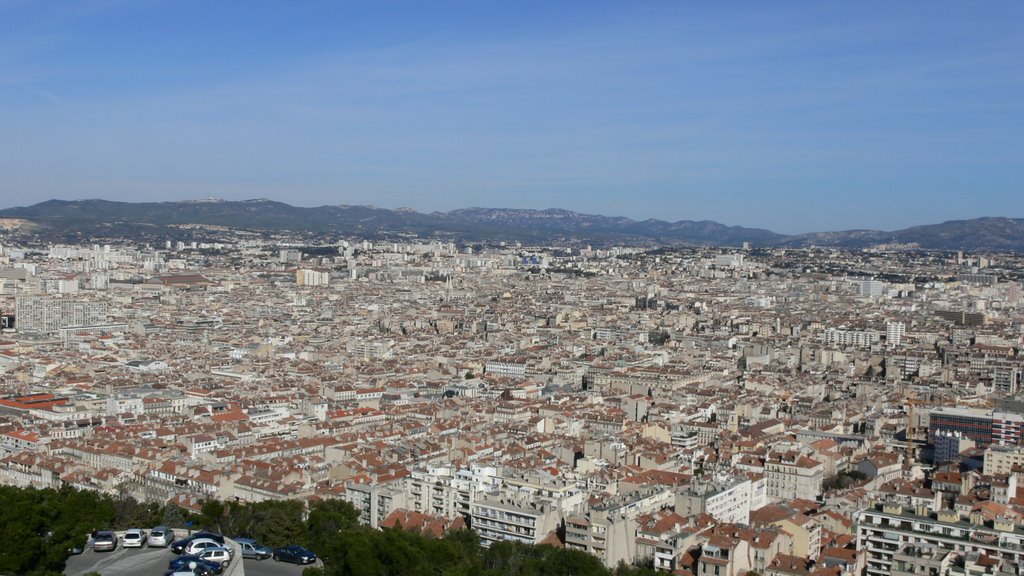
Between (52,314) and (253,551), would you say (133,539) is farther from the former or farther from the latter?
(52,314)

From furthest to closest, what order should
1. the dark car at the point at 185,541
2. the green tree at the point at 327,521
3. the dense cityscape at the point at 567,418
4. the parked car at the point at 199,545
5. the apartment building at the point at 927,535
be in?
the dense cityscape at the point at 567,418 < the apartment building at the point at 927,535 < the green tree at the point at 327,521 < the dark car at the point at 185,541 < the parked car at the point at 199,545

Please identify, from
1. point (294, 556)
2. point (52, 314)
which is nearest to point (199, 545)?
point (294, 556)

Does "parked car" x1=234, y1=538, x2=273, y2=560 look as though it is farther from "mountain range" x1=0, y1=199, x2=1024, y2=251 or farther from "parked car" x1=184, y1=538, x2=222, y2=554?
"mountain range" x1=0, y1=199, x2=1024, y2=251

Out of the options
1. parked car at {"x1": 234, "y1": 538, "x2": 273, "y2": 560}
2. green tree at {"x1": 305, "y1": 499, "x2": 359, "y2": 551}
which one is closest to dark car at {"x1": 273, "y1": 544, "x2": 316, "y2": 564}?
parked car at {"x1": 234, "y1": 538, "x2": 273, "y2": 560}

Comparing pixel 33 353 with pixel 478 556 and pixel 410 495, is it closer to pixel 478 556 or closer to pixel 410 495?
pixel 410 495

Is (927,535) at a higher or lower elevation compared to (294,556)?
lower

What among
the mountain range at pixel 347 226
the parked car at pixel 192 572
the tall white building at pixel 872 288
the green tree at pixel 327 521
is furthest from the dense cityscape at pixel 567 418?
the mountain range at pixel 347 226

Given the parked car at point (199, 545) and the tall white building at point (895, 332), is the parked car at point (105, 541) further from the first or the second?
the tall white building at point (895, 332)
